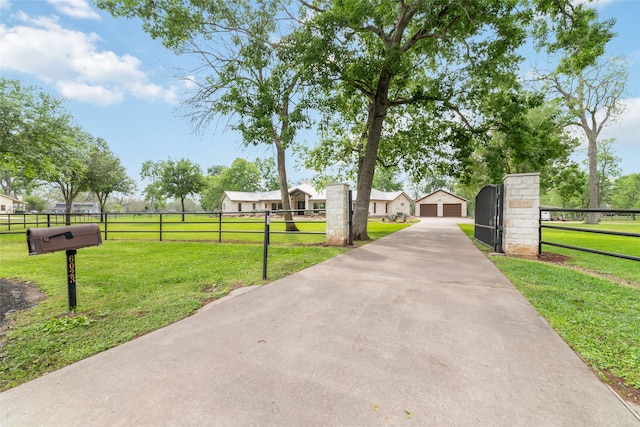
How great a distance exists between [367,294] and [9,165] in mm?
19171

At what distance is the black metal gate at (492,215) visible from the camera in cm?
701

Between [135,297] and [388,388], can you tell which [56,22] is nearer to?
[135,297]

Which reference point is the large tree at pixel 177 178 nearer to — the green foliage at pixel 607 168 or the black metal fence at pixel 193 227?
the black metal fence at pixel 193 227

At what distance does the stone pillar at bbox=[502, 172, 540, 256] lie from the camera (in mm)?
6285

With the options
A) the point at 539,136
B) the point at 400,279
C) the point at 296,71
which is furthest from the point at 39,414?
the point at 539,136

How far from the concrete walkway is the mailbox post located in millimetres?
1272

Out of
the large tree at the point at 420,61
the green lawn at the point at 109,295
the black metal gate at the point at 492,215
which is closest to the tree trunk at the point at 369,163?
the large tree at the point at 420,61

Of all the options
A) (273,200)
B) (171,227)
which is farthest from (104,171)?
(273,200)

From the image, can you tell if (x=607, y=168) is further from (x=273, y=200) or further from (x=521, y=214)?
(x=521, y=214)

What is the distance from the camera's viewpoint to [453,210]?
127ft

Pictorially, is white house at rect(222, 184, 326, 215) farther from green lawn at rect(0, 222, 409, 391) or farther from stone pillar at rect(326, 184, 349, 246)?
green lawn at rect(0, 222, 409, 391)

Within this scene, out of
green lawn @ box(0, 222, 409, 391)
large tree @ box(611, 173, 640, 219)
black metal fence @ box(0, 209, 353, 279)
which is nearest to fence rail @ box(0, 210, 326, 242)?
black metal fence @ box(0, 209, 353, 279)

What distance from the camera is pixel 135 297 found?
349 cm

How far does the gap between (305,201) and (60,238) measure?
1322 inches
